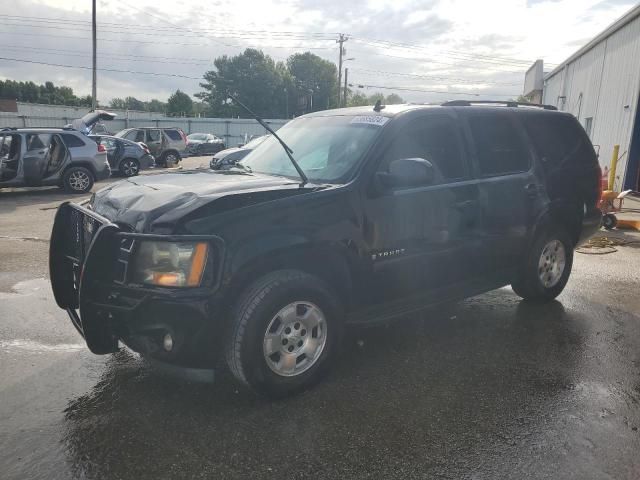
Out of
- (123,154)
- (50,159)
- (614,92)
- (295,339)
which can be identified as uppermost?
(614,92)

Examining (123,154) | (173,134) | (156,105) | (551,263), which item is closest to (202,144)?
(173,134)

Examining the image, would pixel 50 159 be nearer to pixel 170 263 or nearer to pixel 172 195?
pixel 172 195

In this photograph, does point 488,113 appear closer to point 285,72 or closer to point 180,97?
point 180,97

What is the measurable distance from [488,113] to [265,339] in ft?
9.56

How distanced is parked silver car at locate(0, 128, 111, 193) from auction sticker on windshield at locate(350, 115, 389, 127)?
11361 mm

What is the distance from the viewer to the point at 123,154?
17531mm

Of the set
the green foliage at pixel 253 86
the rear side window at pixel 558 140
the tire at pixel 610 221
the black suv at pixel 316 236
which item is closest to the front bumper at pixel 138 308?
the black suv at pixel 316 236

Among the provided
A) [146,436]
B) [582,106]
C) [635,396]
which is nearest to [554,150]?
[635,396]

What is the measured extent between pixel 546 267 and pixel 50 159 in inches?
482

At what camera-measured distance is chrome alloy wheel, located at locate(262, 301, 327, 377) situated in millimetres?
3158

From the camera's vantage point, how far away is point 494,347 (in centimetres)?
420

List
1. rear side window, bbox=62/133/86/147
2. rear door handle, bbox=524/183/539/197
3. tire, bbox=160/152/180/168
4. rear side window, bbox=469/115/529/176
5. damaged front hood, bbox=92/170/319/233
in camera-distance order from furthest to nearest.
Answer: tire, bbox=160/152/180/168, rear side window, bbox=62/133/86/147, rear door handle, bbox=524/183/539/197, rear side window, bbox=469/115/529/176, damaged front hood, bbox=92/170/319/233

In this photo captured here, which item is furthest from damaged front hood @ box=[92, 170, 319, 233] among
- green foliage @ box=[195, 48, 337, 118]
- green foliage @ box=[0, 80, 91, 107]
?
green foliage @ box=[0, 80, 91, 107]

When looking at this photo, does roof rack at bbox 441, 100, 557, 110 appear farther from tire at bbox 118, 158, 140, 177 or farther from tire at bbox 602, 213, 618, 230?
tire at bbox 118, 158, 140, 177
